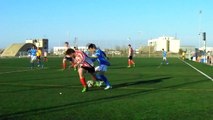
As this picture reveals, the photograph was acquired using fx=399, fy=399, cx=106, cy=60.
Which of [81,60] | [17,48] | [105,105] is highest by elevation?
[17,48]

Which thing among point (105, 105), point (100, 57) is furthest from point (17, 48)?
point (105, 105)

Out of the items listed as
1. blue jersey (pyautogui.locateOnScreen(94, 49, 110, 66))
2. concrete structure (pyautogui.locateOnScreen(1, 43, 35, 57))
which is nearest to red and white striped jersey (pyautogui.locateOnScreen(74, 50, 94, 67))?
blue jersey (pyautogui.locateOnScreen(94, 49, 110, 66))

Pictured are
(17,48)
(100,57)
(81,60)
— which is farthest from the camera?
(17,48)

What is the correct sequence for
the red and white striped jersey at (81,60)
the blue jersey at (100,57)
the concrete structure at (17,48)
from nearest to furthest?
the red and white striped jersey at (81,60) → the blue jersey at (100,57) → the concrete structure at (17,48)

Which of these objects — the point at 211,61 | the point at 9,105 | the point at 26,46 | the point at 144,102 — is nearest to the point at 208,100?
the point at 144,102

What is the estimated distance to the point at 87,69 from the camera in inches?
588

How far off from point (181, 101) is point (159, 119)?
120 inches

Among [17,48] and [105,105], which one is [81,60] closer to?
[105,105]

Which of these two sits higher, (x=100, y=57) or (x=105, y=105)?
(x=100, y=57)

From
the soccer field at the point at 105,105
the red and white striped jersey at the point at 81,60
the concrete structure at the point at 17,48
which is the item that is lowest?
the soccer field at the point at 105,105

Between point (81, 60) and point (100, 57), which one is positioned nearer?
point (81, 60)

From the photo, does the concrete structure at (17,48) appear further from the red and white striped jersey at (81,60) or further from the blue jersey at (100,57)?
the red and white striped jersey at (81,60)

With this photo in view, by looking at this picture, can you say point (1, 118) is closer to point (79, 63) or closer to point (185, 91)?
point (79, 63)

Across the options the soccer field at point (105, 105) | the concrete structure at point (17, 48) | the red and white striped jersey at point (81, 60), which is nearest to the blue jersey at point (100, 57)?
the red and white striped jersey at point (81, 60)
